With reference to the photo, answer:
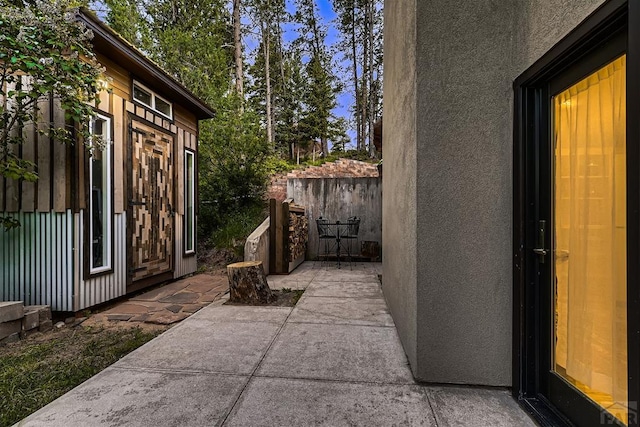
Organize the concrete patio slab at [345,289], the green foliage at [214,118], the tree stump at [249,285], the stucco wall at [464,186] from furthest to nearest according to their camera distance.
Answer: the green foliage at [214,118]
the concrete patio slab at [345,289]
the tree stump at [249,285]
the stucco wall at [464,186]

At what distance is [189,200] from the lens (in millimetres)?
5512

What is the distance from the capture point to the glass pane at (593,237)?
1.27 meters

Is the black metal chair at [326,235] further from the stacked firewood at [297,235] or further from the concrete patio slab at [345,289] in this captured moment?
the concrete patio slab at [345,289]

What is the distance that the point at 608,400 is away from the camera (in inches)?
52.0

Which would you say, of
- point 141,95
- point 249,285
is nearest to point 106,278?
point 249,285

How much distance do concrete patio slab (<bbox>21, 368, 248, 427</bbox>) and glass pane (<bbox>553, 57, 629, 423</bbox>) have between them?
189 cm

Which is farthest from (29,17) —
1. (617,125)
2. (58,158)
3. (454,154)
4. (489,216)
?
(617,125)

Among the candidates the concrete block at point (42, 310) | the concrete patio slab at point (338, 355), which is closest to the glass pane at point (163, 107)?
the concrete block at point (42, 310)

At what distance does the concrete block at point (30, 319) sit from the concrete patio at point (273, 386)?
1290 mm

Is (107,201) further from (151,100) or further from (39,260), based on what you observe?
(151,100)

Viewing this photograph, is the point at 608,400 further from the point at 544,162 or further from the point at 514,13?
the point at 514,13

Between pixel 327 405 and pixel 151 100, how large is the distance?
4718 millimetres

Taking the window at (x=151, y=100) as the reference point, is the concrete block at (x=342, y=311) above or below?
below

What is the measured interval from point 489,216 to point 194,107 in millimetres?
5216
